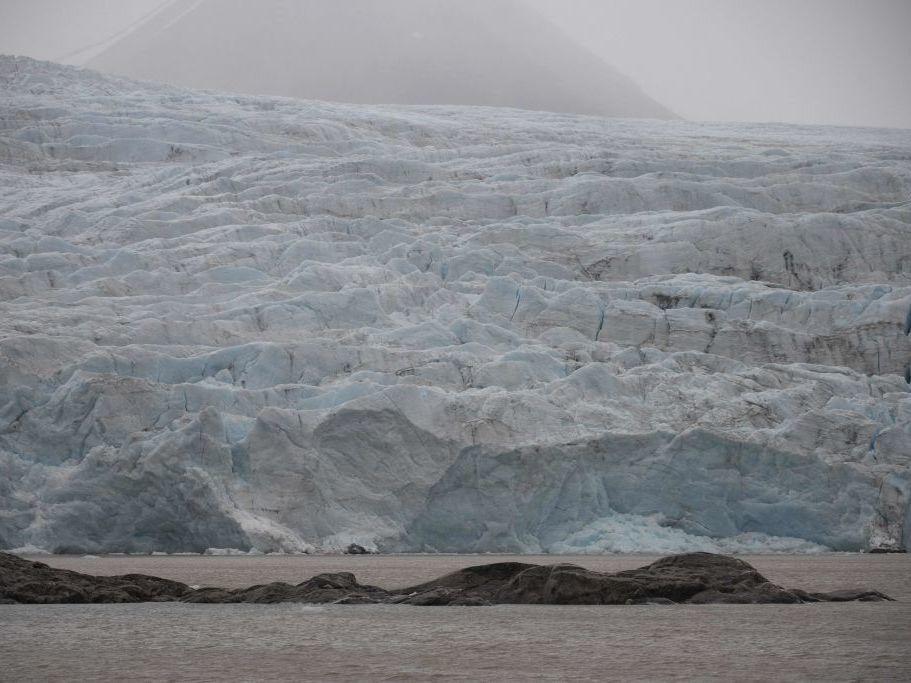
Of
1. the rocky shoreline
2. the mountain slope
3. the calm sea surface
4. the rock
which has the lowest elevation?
the rock

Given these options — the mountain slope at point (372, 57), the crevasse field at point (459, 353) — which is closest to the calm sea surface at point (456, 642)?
the crevasse field at point (459, 353)

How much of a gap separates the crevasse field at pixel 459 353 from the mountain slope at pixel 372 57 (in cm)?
3108

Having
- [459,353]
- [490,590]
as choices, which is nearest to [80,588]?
[490,590]

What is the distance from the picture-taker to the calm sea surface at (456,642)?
4.37 m

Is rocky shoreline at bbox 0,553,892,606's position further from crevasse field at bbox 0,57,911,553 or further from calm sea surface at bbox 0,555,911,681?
crevasse field at bbox 0,57,911,553

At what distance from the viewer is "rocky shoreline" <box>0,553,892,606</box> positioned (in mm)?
7488

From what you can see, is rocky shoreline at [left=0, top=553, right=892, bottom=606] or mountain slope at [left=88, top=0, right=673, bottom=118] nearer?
rocky shoreline at [left=0, top=553, right=892, bottom=606]

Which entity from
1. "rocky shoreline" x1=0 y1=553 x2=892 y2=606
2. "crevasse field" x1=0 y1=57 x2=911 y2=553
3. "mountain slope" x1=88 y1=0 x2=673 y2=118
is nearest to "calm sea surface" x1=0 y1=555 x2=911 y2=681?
"rocky shoreline" x1=0 y1=553 x2=892 y2=606

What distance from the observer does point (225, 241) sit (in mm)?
19312

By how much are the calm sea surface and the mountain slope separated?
153ft

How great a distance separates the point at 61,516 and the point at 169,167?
482 inches

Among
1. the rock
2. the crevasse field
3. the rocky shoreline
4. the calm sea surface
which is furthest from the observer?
the crevasse field

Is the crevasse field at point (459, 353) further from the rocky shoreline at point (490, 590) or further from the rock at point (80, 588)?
the rocky shoreline at point (490, 590)

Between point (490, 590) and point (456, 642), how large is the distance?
271cm
